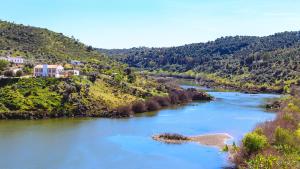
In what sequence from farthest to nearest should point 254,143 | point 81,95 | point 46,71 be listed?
1. point 46,71
2. point 81,95
3. point 254,143

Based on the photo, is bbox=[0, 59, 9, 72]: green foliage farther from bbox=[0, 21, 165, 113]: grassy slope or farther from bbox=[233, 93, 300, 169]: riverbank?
bbox=[233, 93, 300, 169]: riverbank

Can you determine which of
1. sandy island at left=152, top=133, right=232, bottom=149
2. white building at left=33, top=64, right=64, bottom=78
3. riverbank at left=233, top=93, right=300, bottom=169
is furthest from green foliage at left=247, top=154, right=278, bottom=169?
white building at left=33, top=64, right=64, bottom=78

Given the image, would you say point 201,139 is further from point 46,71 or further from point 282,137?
point 46,71

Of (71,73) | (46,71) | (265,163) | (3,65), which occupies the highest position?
(3,65)

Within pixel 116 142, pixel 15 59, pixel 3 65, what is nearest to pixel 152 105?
pixel 3 65

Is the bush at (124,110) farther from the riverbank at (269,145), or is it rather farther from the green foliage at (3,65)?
the riverbank at (269,145)

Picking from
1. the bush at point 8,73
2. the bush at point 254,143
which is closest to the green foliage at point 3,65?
the bush at point 8,73
